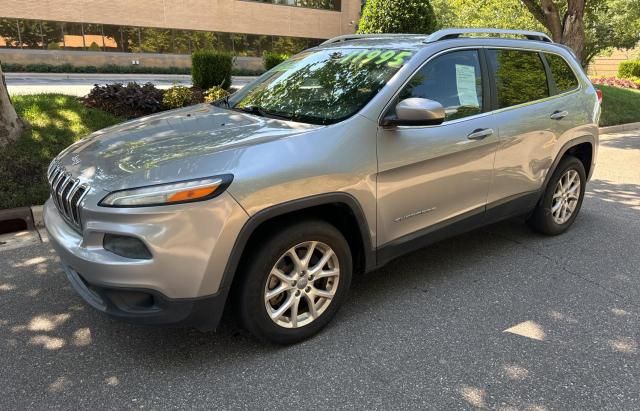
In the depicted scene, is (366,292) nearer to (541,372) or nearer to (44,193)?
(541,372)

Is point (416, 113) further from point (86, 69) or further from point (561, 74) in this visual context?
point (86, 69)

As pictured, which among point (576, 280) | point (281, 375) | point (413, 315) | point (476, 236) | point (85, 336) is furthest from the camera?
point (476, 236)

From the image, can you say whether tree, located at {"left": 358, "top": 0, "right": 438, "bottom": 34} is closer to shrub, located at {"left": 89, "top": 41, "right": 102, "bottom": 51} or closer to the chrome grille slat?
the chrome grille slat

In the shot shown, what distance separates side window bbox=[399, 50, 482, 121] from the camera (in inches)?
137

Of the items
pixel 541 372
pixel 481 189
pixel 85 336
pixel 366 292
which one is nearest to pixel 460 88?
pixel 481 189

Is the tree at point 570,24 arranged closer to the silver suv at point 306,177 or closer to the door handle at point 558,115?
the door handle at point 558,115

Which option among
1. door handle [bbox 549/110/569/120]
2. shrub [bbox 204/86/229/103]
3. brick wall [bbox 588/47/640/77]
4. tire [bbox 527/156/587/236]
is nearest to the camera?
door handle [bbox 549/110/569/120]

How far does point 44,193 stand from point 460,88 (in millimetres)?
4221

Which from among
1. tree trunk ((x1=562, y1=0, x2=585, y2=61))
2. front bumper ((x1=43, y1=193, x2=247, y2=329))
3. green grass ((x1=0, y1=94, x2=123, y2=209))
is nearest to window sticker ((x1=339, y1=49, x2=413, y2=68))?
front bumper ((x1=43, y1=193, x2=247, y2=329))

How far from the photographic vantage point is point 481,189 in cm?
388

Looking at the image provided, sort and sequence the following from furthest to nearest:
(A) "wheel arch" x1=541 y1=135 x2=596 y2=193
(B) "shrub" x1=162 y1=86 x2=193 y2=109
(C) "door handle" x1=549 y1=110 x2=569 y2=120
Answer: (B) "shrub" x1=162 y1=86 x2=193 y2=109, (A) "wheel arch" x1=541 y1=135 x2=596 y2=193, (C) "door handle" x1=549 y1=110 x2=569 y2=120

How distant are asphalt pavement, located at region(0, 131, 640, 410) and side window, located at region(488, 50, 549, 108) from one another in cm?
138

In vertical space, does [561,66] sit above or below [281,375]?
above

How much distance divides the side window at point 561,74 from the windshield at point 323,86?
1.79 meters
